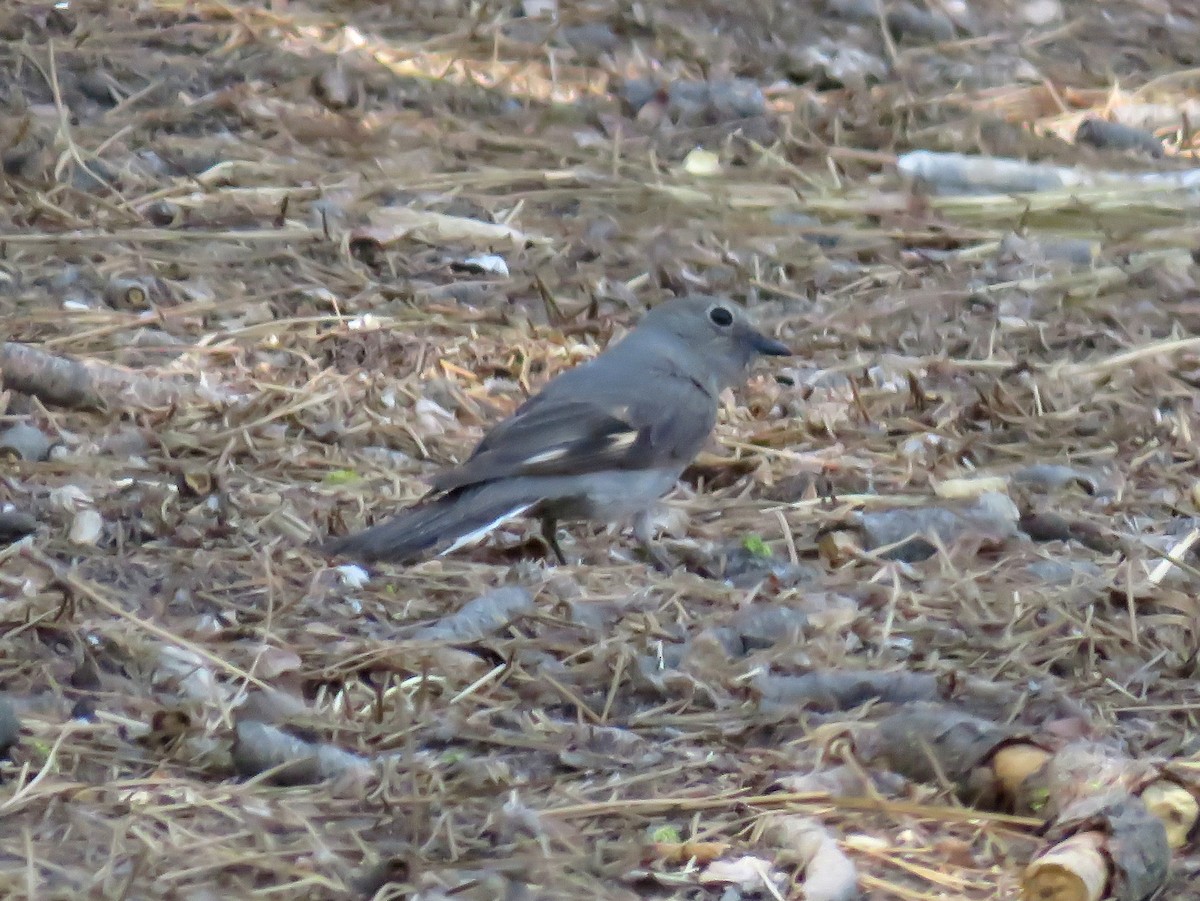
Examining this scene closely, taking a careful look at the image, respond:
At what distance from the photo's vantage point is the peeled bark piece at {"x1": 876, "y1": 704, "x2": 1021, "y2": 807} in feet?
11.2

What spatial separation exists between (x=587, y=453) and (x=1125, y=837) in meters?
2.20

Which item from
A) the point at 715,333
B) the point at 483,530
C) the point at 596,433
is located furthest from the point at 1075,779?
the point at 715,333

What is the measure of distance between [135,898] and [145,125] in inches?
195

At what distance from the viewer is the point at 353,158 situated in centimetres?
745

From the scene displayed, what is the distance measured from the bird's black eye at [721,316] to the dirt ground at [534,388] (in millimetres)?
301

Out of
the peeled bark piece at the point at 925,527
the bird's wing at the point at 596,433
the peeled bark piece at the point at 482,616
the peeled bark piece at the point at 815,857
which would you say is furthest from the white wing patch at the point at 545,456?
the peeled bark piece at the point at 815,857

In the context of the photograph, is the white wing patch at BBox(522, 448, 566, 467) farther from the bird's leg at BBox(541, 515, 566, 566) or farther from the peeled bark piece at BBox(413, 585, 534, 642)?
the peeled bark piece at BBox(413, 585, 534, 642)

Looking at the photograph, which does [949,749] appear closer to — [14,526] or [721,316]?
[14,526]

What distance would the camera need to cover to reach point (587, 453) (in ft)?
16.3

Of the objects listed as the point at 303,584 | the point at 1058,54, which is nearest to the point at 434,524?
the point at 303,584

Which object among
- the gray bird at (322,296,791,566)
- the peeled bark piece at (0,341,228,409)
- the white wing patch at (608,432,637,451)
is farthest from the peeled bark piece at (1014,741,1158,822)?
the peeled bark piece at (0,341,228,409)

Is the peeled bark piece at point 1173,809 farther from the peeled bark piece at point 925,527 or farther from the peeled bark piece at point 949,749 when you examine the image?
the peeled bark piece at point 925,527

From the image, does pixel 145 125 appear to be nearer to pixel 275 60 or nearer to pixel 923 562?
pixel 275 60

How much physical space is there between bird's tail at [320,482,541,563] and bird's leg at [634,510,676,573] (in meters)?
0.29
